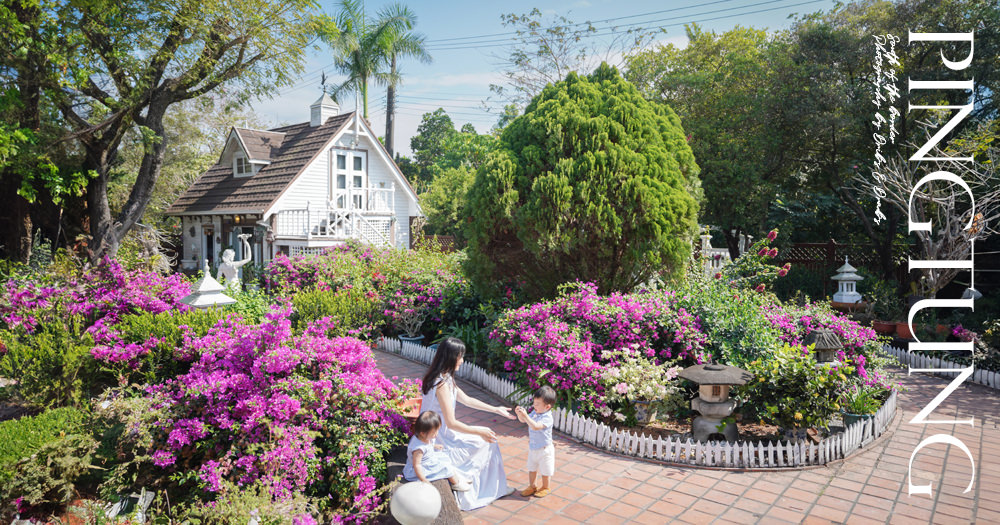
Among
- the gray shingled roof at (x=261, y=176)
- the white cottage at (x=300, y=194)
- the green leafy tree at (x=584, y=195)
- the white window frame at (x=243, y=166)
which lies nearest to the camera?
the green leafy tree at (x=584, y=195)

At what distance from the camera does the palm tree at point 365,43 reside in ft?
101

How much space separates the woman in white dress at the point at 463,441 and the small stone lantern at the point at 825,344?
4.52m

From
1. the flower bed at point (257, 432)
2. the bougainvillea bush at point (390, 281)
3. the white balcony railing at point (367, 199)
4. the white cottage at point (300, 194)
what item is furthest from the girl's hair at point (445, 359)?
the white balcony railing at point (367, 199)

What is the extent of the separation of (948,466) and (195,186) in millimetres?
26194

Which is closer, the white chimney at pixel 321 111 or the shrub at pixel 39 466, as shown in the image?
the shrub at pixel 39 466

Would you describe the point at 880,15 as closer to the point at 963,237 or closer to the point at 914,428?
the point at 963,237

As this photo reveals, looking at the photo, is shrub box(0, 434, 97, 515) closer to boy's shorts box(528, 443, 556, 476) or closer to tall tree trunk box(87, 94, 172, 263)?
boy's shorts box(528, 443, 556, 476)

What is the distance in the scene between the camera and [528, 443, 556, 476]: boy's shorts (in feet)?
16.4

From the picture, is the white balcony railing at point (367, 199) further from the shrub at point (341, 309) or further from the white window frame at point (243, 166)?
the shrub at point (341, 309)

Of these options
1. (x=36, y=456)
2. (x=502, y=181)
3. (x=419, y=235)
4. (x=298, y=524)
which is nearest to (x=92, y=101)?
(x=419, y=235)

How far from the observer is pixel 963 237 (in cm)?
1180

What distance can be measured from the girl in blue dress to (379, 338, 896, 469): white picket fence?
83.8 inches

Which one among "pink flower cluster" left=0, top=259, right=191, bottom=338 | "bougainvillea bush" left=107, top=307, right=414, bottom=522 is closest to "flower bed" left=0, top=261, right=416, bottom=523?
"bougainvillea bush" left=107, top=307, right=414, bottom=522

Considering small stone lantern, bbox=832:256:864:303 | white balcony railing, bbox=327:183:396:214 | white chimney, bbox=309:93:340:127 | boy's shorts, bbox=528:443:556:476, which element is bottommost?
boy's shorts, bbox=528:443:556:476
